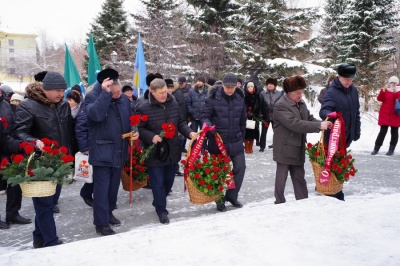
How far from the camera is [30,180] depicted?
12.5 ft

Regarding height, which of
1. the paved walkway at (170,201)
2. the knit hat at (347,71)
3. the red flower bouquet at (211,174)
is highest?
the knit hat at (347,71)

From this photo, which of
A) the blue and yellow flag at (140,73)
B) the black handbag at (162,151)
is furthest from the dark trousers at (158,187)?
the blue and yellow flag at (140,73)

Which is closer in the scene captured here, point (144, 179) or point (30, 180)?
point (30, 180)

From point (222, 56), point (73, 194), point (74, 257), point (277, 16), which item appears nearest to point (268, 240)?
point (74, 257)

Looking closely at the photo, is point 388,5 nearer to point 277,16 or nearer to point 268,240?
point 277,16

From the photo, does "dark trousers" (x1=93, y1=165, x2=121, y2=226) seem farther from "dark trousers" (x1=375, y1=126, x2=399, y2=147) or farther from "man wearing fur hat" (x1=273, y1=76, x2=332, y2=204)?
"dark trousers" (x1=375, y1=126, x2=399, y2=147)

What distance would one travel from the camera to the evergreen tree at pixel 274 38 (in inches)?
725

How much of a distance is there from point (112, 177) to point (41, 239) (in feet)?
3.67

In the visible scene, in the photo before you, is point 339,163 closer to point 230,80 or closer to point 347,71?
point 347,71

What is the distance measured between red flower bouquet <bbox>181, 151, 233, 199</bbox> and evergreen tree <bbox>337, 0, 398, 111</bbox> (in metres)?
20.2

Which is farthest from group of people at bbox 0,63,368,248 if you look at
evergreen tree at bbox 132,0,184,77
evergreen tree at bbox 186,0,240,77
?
evergreen tree at bbox 132,0,184,77

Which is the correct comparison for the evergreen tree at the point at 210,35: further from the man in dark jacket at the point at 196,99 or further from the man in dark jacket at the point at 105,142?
the man in dark jacket at the point at 105,142

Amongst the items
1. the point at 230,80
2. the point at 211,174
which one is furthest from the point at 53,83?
the point at 230,80

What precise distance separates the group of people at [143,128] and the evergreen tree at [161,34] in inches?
742
